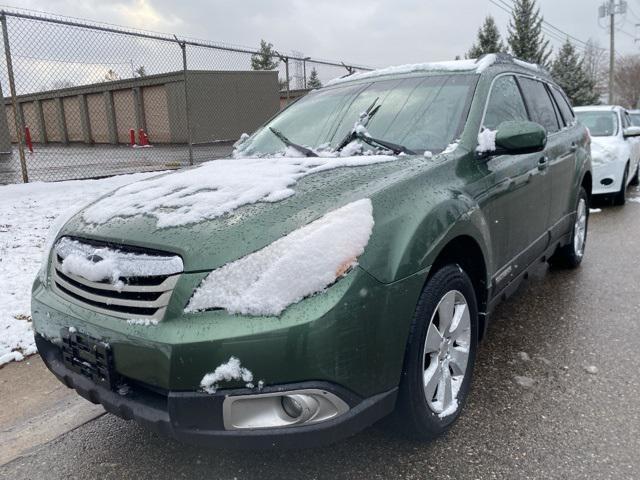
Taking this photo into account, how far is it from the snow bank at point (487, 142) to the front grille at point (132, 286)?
5.67ft

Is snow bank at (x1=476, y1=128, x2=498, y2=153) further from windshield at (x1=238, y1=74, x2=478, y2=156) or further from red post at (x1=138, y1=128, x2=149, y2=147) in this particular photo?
red post at (x1=138, y1=128, x2=149, y2=147)

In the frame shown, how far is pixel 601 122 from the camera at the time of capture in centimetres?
898

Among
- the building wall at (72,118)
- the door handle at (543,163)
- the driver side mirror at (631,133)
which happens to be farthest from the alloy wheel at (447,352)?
the building wall at (72,118)

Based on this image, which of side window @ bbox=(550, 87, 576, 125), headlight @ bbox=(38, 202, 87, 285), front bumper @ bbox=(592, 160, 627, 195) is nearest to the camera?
headlight @ bbox=(38, 202, 87, 285)

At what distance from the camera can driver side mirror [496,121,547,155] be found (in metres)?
2.75

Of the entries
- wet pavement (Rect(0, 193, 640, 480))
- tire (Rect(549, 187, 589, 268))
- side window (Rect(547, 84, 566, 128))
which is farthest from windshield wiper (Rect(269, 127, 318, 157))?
tire (Rect(549, 187, 589, 268))

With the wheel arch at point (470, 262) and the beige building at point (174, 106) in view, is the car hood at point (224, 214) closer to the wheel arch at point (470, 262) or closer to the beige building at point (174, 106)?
the wheel arch at point (470, 262)

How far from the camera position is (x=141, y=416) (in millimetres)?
1896

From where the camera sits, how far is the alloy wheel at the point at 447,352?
A: 91.0 inches

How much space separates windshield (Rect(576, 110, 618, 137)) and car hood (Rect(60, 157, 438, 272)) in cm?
753

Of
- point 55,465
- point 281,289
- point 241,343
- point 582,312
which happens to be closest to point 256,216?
point 281,289

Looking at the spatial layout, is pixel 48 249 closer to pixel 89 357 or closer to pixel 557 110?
pixel 89 357

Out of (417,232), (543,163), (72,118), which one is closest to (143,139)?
(72,118)

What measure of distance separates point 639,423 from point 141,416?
2.25 m
